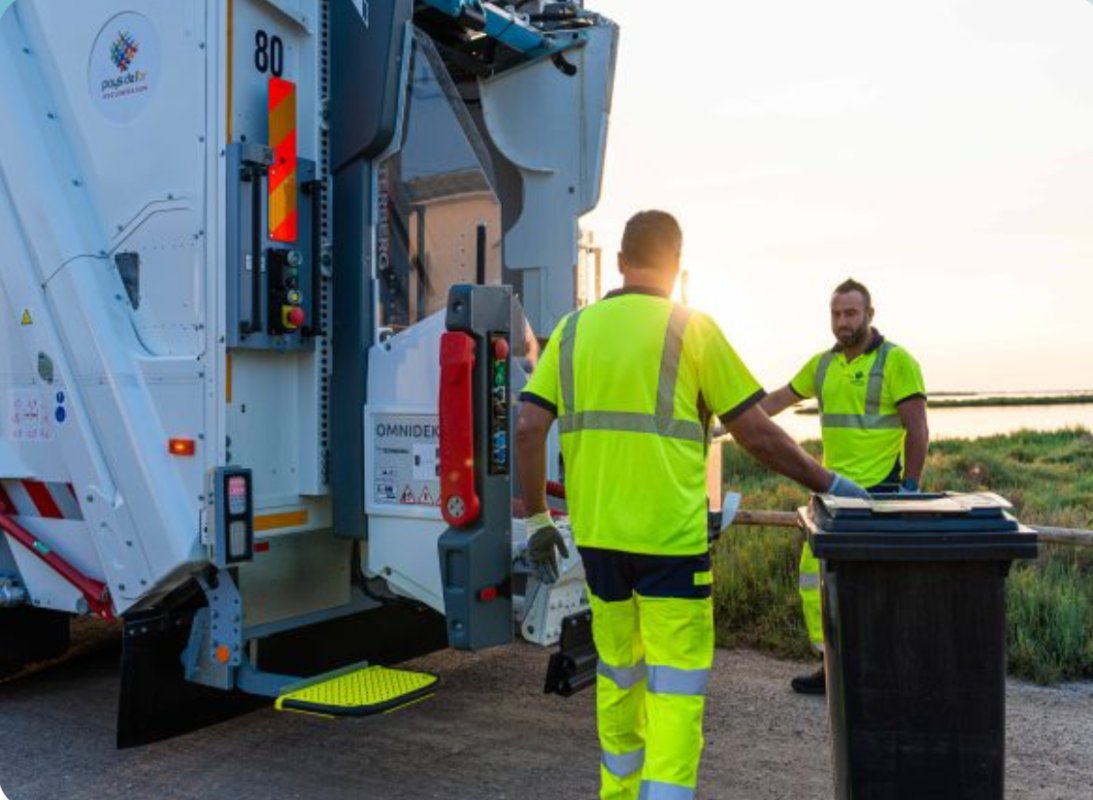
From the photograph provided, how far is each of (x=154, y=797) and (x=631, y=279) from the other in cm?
240

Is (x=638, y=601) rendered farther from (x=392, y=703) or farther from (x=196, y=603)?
(x=196, y=603)

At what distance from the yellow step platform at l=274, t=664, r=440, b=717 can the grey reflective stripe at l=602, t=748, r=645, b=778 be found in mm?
755

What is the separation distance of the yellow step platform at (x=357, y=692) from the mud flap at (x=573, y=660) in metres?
0.40

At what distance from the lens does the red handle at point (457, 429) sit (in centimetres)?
363

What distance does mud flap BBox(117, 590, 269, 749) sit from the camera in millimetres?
4004

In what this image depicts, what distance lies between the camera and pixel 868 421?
488cm

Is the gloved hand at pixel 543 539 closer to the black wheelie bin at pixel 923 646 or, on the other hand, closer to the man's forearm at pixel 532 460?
the man's forearm at pixel 532 460

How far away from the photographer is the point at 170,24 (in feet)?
12.9

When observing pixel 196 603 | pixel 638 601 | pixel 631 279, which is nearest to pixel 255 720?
pixel 196 603

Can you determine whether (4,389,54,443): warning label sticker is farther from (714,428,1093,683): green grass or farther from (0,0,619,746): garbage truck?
(714,428,1093,683): green grass

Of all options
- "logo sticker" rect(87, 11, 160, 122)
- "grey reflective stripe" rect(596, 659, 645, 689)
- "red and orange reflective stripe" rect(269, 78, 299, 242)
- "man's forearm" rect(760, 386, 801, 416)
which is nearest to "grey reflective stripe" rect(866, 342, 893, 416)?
"man's forearm" rect(760, 386, 801, 416)

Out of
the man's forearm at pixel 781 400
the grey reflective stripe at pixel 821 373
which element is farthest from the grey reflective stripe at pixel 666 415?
the man's forearm at pixel 781 400

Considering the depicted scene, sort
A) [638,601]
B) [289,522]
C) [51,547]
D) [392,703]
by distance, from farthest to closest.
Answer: [51,547]
[289,522]
[392,703]
[638,601]

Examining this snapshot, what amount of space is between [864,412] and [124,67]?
323 cm
